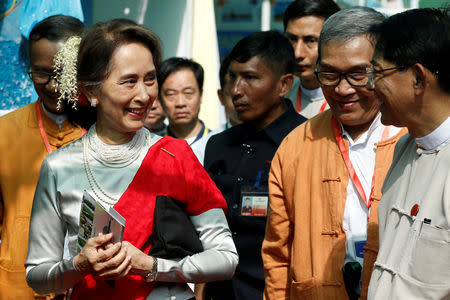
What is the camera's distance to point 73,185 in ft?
9.18

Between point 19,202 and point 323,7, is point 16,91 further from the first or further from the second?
point 323,7

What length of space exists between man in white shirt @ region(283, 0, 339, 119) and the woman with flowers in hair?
2.18 meters

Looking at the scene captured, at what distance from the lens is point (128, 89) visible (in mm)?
2824

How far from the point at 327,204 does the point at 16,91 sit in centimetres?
293

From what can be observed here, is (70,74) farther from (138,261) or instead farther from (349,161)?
(349,161)

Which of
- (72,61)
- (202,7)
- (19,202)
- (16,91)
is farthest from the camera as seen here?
(202,7)

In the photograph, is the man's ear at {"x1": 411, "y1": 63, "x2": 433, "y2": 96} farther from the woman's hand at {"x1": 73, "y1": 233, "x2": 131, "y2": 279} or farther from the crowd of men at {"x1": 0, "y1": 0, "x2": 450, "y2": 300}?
the woman's hand at {"x1": 73, "y1": 233, "x2": 131, "y2": 279}

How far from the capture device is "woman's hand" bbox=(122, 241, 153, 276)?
258cm

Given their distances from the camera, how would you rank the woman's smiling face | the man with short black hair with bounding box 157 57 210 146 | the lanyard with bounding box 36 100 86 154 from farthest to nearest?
1. the man with short black hair with bounding box 157 57 210 146
2. the lanyard with bounding box 36 100 86 154
3. the woman's smiling face

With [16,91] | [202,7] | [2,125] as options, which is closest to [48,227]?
[2,125]

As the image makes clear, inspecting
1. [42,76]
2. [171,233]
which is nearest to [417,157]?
[171,233]

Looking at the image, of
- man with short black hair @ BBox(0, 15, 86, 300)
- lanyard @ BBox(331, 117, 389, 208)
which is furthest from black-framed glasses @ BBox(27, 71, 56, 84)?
lanyard @ BBox(331, 117, 389, 208)

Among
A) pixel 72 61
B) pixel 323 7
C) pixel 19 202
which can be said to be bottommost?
pixel 19 202

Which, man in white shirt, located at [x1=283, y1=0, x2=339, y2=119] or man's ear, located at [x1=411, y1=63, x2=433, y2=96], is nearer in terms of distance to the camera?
man's ear, located at [x1=411, y1=63, x2=433, y2=96]
